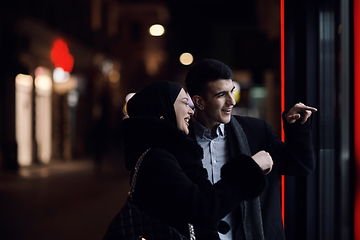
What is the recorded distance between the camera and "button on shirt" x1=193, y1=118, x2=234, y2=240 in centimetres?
212

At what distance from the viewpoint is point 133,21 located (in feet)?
79.7

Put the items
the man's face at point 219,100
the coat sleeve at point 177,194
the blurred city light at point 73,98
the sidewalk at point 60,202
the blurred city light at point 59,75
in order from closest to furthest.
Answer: the coat sleeve at point 177,194, the man's face at point 219,100, the sidewalk at point 60,202, the blurred city light at point 59,75, the blurred city light at point 73,98

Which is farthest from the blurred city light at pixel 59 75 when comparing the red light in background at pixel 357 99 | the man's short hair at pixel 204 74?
the red light in background at pixel 357 99

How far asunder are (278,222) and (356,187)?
63 centimetres

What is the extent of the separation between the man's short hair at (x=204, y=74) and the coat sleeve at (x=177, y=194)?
672mm

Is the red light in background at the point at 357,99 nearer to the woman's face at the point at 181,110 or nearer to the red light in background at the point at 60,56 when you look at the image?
the woman's face at the point at 181,110

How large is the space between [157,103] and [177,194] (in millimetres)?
487

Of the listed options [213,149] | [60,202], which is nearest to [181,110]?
[213,149]

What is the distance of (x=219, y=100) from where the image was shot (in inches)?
81.5

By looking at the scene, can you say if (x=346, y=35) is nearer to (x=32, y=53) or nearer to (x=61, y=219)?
(x=61, y=219)

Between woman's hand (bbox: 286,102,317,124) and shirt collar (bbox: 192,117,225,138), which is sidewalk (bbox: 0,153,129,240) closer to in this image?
shirt collar (bbox: 192,117,225,138)

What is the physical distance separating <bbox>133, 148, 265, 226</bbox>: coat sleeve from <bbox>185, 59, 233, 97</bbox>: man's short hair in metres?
0.67

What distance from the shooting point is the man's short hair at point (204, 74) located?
2104 millimetres

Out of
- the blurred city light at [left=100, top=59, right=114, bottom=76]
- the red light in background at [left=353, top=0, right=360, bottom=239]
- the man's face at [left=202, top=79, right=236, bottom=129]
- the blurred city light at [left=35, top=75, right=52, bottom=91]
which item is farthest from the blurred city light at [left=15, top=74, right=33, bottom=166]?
the red light in background at [left=353, top=0, right=360, bottom=239]
